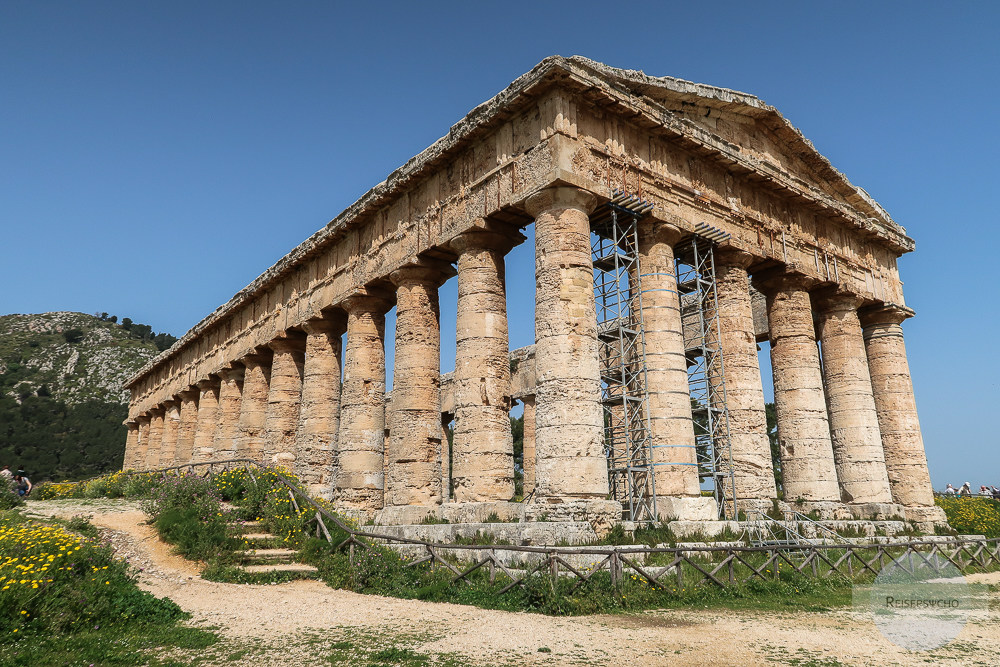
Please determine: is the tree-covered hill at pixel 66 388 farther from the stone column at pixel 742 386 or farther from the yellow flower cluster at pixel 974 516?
the yellow flower cluster at pixel 974 516

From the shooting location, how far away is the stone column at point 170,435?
34.6 m

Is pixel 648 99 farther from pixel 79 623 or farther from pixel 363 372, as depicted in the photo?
pixel 79 623

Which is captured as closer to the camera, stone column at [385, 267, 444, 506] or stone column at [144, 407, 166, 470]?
stone column at [385, 267, 444, 506]

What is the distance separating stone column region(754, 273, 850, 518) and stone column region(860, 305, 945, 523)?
151 inches

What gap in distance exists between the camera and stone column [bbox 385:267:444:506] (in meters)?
16.0

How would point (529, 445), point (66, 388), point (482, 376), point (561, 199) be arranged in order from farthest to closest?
point (66, 388) < point (529, 445) < point (482, 376) < point (561, 199)

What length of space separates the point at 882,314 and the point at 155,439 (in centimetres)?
3542

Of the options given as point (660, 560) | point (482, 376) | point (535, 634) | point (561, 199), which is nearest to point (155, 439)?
point (482, 376)

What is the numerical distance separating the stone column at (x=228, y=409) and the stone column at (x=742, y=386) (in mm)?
Result: 19136

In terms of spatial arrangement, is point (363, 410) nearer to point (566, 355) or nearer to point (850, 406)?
A: point (566, 355)

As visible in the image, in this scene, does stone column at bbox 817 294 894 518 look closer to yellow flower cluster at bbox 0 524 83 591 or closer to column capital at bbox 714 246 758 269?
column capital at bbox 714 246 758 269

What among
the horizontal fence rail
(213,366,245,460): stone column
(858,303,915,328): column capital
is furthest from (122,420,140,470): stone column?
(858,303,915,328): column capital

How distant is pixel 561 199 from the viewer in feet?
44.1

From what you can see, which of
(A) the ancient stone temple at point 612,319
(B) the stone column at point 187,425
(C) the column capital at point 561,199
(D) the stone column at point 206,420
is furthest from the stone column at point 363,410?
(B) the stone column at point 187,425
